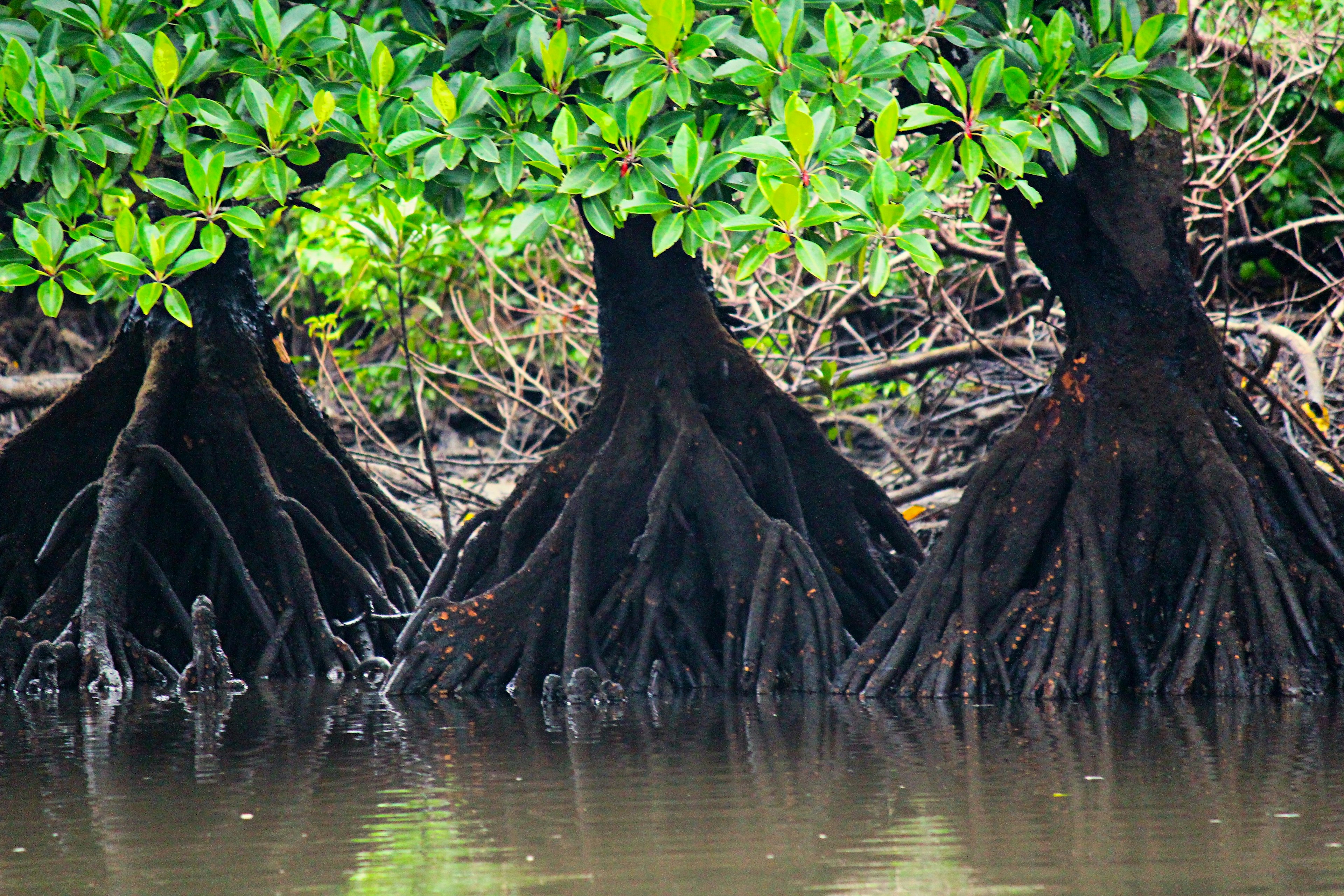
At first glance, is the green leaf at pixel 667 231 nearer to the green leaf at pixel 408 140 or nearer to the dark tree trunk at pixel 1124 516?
the green leaf at pixel 408 140

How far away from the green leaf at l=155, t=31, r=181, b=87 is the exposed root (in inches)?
141

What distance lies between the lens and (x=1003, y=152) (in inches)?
202

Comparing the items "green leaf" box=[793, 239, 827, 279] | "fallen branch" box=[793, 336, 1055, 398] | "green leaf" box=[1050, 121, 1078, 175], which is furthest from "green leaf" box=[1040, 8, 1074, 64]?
"fallen branch" box=[793, 336, 1055, 398]

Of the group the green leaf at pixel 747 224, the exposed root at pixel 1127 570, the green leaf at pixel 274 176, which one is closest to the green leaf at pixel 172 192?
the green leaf at pixel 274 176

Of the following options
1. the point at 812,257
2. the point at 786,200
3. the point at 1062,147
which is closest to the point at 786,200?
the point at 786,200

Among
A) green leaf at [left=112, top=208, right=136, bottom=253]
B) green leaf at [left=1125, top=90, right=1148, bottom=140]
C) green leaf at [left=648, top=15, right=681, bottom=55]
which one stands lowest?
green leaf at [left=112, top=208, right=136, bottom=253]

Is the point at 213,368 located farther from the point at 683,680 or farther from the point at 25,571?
the point at 683,680

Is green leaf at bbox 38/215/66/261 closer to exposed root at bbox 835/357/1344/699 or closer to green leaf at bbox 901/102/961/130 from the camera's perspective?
green leaf at bbox 901/102/961/130

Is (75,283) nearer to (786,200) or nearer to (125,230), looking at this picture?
(125,230)

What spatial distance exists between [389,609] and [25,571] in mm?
1864

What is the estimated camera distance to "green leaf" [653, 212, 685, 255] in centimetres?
498

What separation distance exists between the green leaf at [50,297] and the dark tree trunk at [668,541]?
251cm

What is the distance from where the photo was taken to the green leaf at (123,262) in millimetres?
5133

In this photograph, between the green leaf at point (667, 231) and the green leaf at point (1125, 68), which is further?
the green leaf at point (1125, 68)
